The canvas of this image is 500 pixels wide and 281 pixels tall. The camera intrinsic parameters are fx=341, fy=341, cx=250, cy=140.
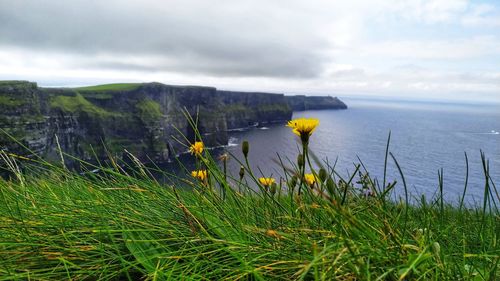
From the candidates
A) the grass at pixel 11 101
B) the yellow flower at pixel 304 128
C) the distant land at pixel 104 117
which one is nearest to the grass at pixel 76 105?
the distant land at pixel 104 117

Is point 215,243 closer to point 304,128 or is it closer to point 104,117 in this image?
point 304,128

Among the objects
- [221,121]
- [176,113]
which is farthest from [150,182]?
[221,121]

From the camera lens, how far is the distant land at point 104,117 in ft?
234

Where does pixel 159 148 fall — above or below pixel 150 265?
below

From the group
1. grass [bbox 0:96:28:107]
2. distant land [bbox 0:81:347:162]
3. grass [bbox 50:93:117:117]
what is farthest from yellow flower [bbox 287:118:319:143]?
grass [bbox 50:93:117:117]

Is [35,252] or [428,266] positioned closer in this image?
[428,266]

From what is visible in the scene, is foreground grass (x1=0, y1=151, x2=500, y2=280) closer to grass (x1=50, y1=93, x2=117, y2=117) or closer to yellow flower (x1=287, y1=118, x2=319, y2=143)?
yellow flower (x1=287, y1=118, x2=319, y2=143)

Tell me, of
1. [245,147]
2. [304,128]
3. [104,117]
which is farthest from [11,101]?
[304,128]

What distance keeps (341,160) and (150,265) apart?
3576 inches

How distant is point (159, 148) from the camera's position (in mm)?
111125

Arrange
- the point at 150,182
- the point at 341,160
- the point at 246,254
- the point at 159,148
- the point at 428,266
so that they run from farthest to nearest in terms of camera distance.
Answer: the point at 159,148
the point at 341,160
the point at 150,182
the point at 246,254
the point at 428,266

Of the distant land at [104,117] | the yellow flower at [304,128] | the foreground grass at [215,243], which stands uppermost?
the yellow flower at [304,128]

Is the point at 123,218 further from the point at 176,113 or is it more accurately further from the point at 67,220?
the point at 176,113

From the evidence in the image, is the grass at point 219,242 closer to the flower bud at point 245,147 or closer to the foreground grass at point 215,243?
the foreground grass at point 215,243
